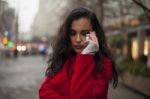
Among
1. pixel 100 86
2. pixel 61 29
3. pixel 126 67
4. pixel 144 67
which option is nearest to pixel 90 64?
pixel 100 86

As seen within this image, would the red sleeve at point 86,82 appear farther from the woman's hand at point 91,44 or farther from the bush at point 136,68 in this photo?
the bush at point 136,68

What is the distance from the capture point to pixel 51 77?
3.44 metres

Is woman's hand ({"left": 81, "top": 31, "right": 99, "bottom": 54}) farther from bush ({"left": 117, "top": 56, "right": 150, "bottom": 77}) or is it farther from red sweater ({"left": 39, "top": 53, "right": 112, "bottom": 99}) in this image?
bush ({"left": 117, "top": 56, "right": 150, "bottom": 77})

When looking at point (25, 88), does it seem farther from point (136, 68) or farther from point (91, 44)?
point (91, 44)

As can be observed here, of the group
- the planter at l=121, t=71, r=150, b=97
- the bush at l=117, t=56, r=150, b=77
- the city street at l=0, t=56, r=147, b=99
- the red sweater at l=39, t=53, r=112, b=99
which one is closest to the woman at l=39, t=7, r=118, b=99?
the red sweater at l=39, t=53, r=112, b=99

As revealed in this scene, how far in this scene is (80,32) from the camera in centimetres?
343

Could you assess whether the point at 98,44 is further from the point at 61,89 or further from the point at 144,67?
the point at 144,67

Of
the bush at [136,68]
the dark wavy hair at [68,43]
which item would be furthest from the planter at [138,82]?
the dark wavy hair at [68,43]

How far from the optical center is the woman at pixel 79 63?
3285 millimetres

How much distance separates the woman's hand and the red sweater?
36 mm

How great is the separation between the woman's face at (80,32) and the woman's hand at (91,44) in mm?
48

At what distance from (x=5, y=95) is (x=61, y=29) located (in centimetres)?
1229

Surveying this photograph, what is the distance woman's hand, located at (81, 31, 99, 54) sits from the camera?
335 centimetres

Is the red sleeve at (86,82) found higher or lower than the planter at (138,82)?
higher
